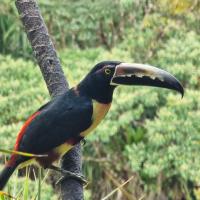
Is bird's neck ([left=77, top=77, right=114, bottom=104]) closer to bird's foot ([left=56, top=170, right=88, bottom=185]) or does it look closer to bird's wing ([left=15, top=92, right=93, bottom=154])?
bird's wing ([left=15, top=92, right=93, bottom=154])

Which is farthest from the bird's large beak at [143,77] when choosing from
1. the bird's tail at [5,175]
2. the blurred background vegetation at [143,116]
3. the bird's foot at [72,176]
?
the blurred background vegetation at [143,116]

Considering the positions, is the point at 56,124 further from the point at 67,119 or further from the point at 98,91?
the point at 98,91

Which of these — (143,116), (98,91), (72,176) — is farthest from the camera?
(143,116)

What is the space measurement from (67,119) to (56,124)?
0.20 feet

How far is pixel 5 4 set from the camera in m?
8.12

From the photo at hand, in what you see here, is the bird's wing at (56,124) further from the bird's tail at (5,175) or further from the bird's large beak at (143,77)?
the bird's large beak at (143,77)

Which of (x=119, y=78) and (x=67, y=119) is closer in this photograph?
(x=119, y=78)

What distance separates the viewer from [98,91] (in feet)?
13.0

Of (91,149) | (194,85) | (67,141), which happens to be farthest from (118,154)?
(67,141)

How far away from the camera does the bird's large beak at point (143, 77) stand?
367 centimetres

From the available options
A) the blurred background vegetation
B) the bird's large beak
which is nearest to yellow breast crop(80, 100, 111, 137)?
the bird's large beak

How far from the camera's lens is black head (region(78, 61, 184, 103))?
12.1ft

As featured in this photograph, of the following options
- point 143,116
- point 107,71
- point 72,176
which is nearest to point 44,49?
point 107,71

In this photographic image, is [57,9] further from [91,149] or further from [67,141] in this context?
[67,141]
